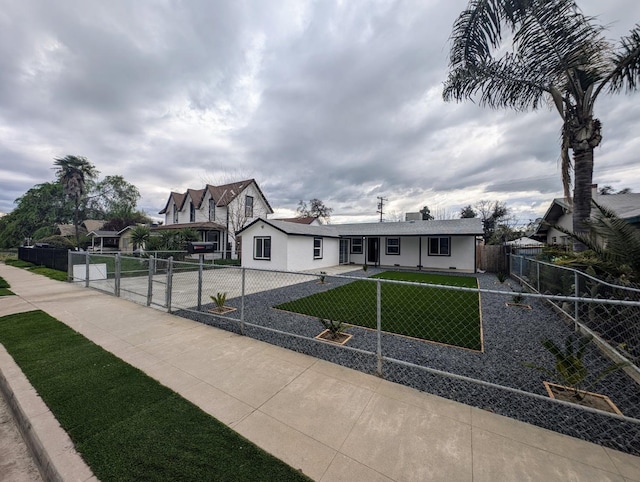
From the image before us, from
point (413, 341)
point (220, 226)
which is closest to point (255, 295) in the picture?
point (413, 341)

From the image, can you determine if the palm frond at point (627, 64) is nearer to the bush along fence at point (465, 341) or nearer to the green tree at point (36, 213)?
the bush along fence at point (465, 341)

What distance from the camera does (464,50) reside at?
Answer: 21.7 feet

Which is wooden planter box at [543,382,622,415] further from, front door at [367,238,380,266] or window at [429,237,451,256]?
front door at [367,238,380,266]

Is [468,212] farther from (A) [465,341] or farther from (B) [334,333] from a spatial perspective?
(B) [334,333]

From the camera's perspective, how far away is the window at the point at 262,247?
1592cm

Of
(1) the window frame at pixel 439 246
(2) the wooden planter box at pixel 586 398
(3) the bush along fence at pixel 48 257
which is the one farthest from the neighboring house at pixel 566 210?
(3) the bush along fence at pixel 48 257

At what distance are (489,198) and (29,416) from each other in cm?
3932

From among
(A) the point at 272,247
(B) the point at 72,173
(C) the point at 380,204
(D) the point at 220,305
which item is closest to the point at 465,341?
(D) the point at 220,305

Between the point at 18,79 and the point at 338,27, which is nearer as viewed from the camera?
the point at 338,27

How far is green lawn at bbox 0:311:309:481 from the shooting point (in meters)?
1.91

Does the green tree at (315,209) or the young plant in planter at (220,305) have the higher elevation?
the green tree at (315,209)

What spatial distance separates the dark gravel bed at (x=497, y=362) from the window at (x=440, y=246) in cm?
1007

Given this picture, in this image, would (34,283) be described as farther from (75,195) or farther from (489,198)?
(489,198)

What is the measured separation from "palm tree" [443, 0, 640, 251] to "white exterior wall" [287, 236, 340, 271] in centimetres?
1104
